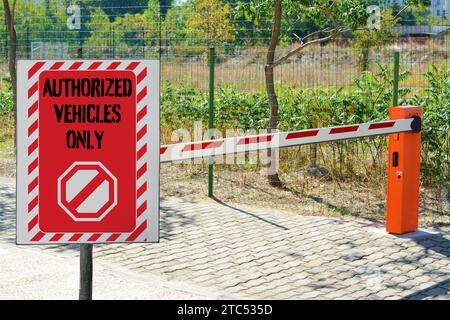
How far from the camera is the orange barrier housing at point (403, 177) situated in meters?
8.45

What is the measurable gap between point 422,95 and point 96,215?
312 inches

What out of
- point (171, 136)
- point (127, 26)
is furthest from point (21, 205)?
point (127, 26)

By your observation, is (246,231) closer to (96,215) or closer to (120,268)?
(120,268)

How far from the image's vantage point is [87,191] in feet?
15.3

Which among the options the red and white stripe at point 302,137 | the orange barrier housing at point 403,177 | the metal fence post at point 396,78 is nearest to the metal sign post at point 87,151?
the red and white stripe at point 302,137

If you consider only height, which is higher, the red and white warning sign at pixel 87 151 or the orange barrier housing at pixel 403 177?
the red and white warning sign at pixel 87 151

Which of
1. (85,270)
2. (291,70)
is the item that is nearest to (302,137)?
(85,270)

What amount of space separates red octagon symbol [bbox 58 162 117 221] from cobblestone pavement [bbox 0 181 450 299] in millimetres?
2032

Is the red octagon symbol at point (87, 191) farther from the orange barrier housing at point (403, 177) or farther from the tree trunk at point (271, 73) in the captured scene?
the tree trunk at point (271, 73)

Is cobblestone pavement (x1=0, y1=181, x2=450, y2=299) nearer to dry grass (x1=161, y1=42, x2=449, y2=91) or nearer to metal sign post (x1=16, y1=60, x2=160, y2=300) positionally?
metal sign post (x1=16, y1=60, x2=160, y2=300)

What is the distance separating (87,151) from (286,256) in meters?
3.46

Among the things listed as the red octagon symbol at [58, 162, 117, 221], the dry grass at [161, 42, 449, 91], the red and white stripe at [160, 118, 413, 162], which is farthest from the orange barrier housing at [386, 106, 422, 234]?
the red octagon symbol at [58, 162, 117, 221]

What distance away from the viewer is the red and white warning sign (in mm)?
4645

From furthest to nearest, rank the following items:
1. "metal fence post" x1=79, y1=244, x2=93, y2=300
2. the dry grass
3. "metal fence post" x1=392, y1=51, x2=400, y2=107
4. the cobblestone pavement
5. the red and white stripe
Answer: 1. the dry grass
2. "metal fence post" x1=392, y1=51, x2=400, y2=107
3. the red and white stripe
4. the cobblestone pavement
5. "metal fence post" x1=79, y1=244, x2=93, y2=300
